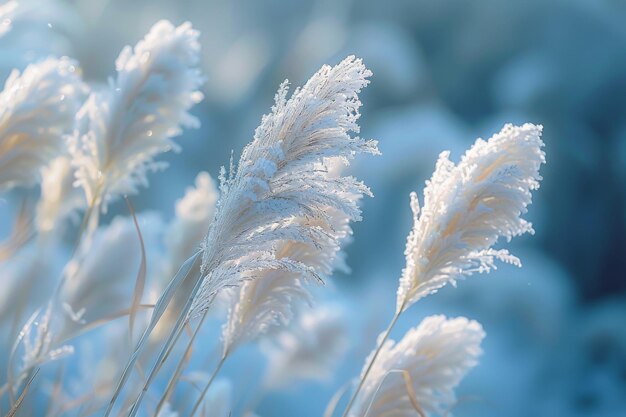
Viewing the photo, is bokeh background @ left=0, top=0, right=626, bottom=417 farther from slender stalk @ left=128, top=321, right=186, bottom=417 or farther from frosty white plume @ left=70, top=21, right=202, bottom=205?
slender stalk @ left=128, top=321, right=186, bottom=417

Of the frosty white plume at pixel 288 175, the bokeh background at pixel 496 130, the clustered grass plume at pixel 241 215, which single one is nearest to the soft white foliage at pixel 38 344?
the clustered grass plume at pixel 241 215

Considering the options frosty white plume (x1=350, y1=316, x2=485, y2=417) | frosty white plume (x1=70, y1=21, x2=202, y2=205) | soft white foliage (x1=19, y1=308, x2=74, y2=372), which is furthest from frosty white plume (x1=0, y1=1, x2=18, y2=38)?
frosty white plume (x1=350, y1=316, x2=485, y2=417)

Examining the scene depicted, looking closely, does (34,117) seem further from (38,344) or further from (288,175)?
(288,175)

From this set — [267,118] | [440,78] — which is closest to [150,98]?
[267,118]

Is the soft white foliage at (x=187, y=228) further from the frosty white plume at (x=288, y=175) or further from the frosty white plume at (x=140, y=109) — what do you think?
the frosty white plume at (x=288, y=175)

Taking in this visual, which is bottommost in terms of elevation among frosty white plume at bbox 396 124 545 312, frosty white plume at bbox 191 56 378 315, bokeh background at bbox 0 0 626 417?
frosty white plume at bbox 191 56 378 315

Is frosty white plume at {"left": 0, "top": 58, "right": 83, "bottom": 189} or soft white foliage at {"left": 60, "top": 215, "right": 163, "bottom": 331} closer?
frosty white plume at {"left": 0, "top": 58, "right": 83, "bottom": 189}
